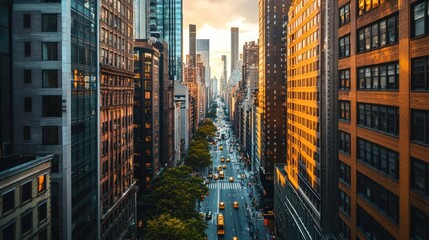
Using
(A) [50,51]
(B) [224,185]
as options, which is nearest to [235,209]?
(B) [224,185]

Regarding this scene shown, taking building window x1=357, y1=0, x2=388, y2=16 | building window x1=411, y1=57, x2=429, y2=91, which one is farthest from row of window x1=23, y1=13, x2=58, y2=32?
building window x1=411, y1=57, x2=429, y2=91

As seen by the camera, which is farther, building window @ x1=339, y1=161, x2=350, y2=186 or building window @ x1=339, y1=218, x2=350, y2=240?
building window @ x1=339, y1=218, x2=350, y2=240

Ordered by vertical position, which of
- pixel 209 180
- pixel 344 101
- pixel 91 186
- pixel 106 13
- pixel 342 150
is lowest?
pixel 209 180

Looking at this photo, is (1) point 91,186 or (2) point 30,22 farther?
(1) point 91,186

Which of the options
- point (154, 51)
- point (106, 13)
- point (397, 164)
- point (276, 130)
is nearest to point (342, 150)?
point (397, 164)

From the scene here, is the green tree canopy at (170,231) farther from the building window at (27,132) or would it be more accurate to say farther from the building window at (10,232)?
the building window at (10,232)

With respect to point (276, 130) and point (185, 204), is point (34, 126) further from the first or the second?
point (276, 130)

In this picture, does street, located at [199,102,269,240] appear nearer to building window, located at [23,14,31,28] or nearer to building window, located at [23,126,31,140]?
building window, located at [23,126,31,140]

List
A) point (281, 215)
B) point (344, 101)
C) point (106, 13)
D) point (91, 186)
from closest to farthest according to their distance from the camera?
point (344, 101), point (91, 186), point (106, 13), point (281, 215)
